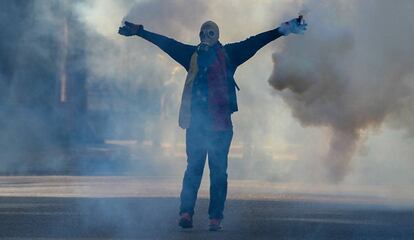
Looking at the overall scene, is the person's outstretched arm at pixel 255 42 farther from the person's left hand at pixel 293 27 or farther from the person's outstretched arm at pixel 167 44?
the person's outstretched arm at pixel 167 44

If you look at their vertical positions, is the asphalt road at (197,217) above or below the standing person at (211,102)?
below

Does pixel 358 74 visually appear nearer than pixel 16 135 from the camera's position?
Yes

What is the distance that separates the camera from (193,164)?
497 inches

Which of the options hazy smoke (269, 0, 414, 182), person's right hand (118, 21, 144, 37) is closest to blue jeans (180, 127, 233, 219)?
person's right hand (118, 21, 144, 37)

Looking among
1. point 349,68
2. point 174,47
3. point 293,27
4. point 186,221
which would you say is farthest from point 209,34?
point 349,68

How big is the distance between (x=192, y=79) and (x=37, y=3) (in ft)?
54.1

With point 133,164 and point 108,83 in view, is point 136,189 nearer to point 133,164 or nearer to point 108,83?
point 133,164

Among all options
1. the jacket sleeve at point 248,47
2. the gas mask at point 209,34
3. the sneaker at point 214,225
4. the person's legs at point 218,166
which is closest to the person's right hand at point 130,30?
the gas mask at point 209,34

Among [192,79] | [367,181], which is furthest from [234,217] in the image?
[367,181]

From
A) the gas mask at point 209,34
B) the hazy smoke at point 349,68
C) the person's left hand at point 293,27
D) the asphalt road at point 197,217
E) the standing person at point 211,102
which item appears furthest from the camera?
the hazy smoke at point 349,68

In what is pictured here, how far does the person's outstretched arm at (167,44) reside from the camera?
12.6 metres

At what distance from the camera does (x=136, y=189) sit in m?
18.0

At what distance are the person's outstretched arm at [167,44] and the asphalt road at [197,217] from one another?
1.43 metres

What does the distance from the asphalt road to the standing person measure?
12.4 inches
